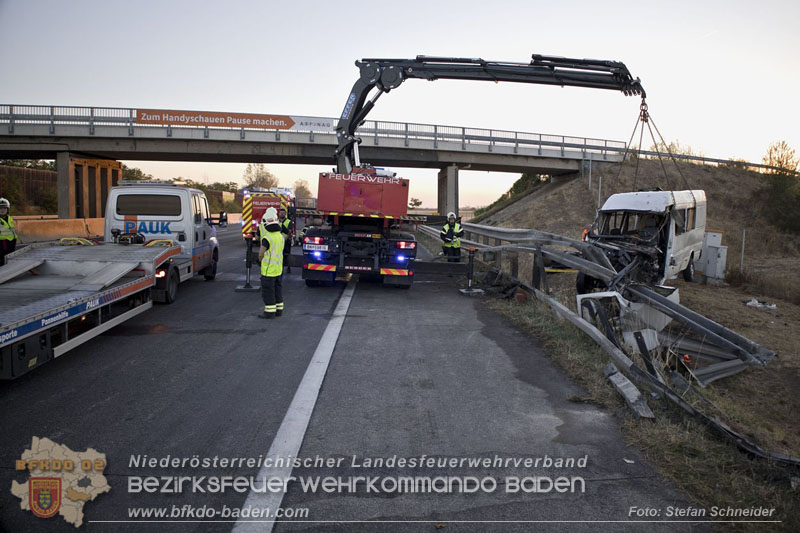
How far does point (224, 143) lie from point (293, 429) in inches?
→ 1163

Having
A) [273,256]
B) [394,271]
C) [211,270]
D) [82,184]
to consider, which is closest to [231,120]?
[82,184]

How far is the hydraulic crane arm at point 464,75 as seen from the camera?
11766 mm

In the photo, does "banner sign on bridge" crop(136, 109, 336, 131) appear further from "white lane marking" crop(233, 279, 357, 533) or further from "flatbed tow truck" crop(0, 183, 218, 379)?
"white lane marking" crop(233, 279, 357, 533)

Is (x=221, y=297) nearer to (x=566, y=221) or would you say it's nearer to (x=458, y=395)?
(x=458, y=395)

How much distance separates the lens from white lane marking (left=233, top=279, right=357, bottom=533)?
3.19 meters

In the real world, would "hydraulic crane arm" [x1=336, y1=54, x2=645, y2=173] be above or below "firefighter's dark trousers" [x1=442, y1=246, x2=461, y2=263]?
above

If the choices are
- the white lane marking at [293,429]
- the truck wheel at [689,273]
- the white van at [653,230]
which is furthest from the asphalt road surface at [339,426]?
the truck wheel at [689,273]

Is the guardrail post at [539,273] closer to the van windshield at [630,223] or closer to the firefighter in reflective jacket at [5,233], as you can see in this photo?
the van windshield at [630,223]

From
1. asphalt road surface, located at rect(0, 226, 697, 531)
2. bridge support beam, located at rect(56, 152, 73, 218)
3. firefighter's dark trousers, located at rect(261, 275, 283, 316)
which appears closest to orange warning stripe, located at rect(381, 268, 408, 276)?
firefighter's dark trousers, located at rect(261, 275, 283, 316)

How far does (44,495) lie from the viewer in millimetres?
3311

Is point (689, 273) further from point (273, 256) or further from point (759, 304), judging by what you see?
point (273, 256)

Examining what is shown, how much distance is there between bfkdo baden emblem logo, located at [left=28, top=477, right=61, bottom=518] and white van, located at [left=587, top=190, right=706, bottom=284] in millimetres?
9824

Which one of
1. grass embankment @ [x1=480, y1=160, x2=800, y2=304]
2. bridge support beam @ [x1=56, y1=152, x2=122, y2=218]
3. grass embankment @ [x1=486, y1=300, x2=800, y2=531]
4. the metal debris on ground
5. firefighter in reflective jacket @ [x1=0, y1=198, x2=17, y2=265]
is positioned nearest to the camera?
grass embankment @ [x1=486, y1=300, x2=800, y2=531]

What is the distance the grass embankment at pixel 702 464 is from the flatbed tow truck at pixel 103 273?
5.20m
